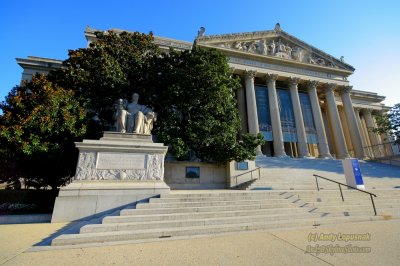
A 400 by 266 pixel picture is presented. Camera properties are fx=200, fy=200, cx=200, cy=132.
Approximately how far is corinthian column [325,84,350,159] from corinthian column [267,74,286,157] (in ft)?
26.2

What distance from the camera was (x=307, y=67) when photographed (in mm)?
26750

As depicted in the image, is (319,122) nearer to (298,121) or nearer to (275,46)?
(298,121)

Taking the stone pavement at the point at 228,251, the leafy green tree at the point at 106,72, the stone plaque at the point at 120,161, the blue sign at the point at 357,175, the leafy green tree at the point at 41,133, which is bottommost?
the stone pavement at the point at 228,251

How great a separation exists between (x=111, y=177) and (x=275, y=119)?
19.7 m

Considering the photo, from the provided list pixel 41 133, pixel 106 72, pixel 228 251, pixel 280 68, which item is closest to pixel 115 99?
pixel 106 72

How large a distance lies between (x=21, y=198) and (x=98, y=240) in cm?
734

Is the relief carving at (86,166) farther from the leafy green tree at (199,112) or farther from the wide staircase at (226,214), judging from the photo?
the leafy green tree at (199,112)

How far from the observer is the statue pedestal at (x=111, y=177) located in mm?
6762

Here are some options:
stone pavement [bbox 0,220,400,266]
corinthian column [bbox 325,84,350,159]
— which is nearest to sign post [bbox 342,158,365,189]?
stone pavement [bbox 0,220,400,266]

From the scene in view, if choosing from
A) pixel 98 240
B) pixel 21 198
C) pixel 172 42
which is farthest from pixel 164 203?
pixel 172 42

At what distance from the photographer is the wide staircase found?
4993 millimetres

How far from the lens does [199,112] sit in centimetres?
1451

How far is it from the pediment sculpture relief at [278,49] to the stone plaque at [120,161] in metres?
20.5

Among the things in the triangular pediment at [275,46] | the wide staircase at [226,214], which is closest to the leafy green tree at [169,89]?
the wide staircase at [226,214]
